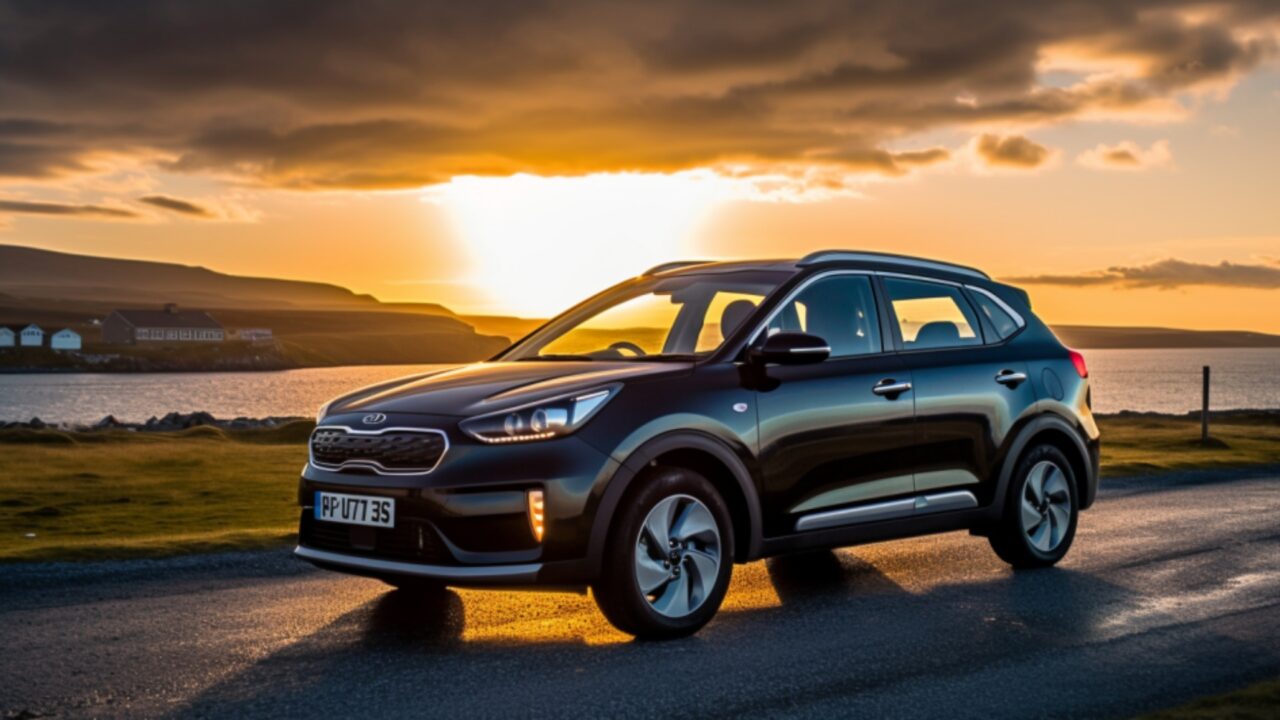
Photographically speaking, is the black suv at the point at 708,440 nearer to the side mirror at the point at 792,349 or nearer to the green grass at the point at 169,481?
the side mirror at the point at 792,349

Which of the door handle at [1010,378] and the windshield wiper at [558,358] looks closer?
the windshield wiper at [558,358]

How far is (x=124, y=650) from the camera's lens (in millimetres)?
6195

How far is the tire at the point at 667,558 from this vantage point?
6.26 meters

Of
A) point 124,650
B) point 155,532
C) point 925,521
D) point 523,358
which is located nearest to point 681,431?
point 523,358

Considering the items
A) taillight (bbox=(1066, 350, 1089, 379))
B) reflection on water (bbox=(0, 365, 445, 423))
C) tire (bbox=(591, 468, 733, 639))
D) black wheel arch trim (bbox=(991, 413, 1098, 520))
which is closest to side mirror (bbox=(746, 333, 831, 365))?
tire (bbox=(591, 468, 733, 639))

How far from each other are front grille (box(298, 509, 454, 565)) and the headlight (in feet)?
1.67

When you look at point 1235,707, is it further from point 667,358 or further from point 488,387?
point 488,387

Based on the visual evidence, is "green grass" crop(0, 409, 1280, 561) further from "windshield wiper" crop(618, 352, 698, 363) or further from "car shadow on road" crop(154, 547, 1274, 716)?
"windshield wiper" crop(618, 352, 698, 363)

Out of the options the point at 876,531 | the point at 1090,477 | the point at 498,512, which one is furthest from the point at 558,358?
the point at 1090,477

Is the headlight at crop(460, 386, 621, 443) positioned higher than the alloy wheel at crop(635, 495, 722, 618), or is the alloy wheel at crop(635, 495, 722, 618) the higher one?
the headlight at crop(460, 386, 621, 443)

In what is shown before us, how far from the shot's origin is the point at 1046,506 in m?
8.83

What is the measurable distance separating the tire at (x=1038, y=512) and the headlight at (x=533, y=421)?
3.59 m

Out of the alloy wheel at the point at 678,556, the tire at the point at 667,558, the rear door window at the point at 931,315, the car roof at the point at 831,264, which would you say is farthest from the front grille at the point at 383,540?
the rear door window at the point at 931,315

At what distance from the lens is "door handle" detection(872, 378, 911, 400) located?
755 centimetres
